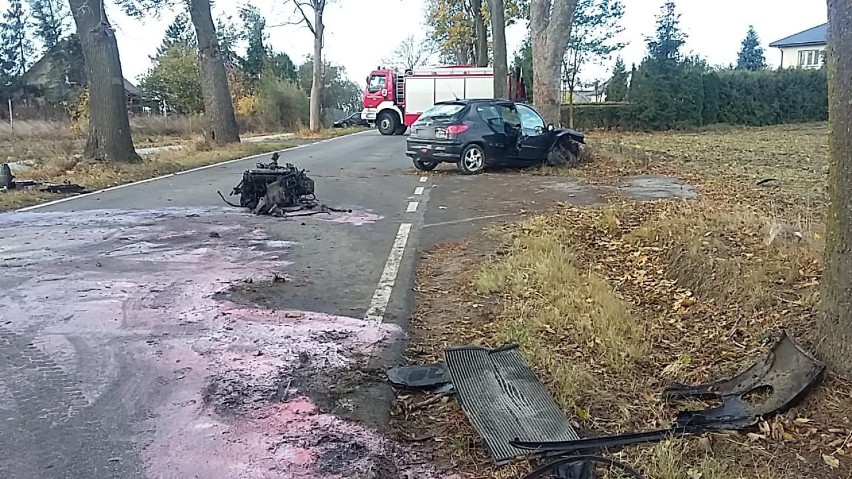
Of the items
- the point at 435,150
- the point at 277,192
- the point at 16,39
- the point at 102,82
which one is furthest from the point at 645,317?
the point at 16,39

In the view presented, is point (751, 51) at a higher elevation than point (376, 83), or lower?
higher

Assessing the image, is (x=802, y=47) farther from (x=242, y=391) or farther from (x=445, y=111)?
(x=242, y=391)

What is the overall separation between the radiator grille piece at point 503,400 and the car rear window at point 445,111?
12.3 meters

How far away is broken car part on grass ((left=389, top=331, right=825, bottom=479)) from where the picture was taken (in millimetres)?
3455

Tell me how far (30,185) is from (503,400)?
43.6 feet

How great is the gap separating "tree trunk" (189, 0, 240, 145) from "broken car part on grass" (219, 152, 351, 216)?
15.5 m

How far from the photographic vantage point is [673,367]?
451 cm

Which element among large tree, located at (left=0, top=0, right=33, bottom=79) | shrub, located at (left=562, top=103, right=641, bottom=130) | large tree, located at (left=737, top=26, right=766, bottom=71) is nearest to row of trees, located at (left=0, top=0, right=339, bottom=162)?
shrub, located at (left=562, top=103, right=641, bottom=130)

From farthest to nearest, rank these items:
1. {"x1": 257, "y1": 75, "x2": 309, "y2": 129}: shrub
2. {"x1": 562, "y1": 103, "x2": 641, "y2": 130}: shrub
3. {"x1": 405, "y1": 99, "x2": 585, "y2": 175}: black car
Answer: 1. {"x1": 257, "y1": 75, "x2": 309, "y2": 129}: shrub
2. {"x1": 562, "y1": 103, "x2": 641, "y2": 130}: shrub
3. {"x1": 405, "y1": 99, "x2": 585, "y2": 175}: black car

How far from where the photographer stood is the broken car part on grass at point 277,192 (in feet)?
36.1

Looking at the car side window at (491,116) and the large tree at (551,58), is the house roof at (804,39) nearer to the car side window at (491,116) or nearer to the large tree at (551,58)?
the large tree at (551,58)

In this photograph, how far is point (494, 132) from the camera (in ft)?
54.7

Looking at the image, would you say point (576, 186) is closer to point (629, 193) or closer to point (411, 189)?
point (629, 193)

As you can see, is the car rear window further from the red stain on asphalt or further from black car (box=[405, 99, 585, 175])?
the red stain on asphalt
